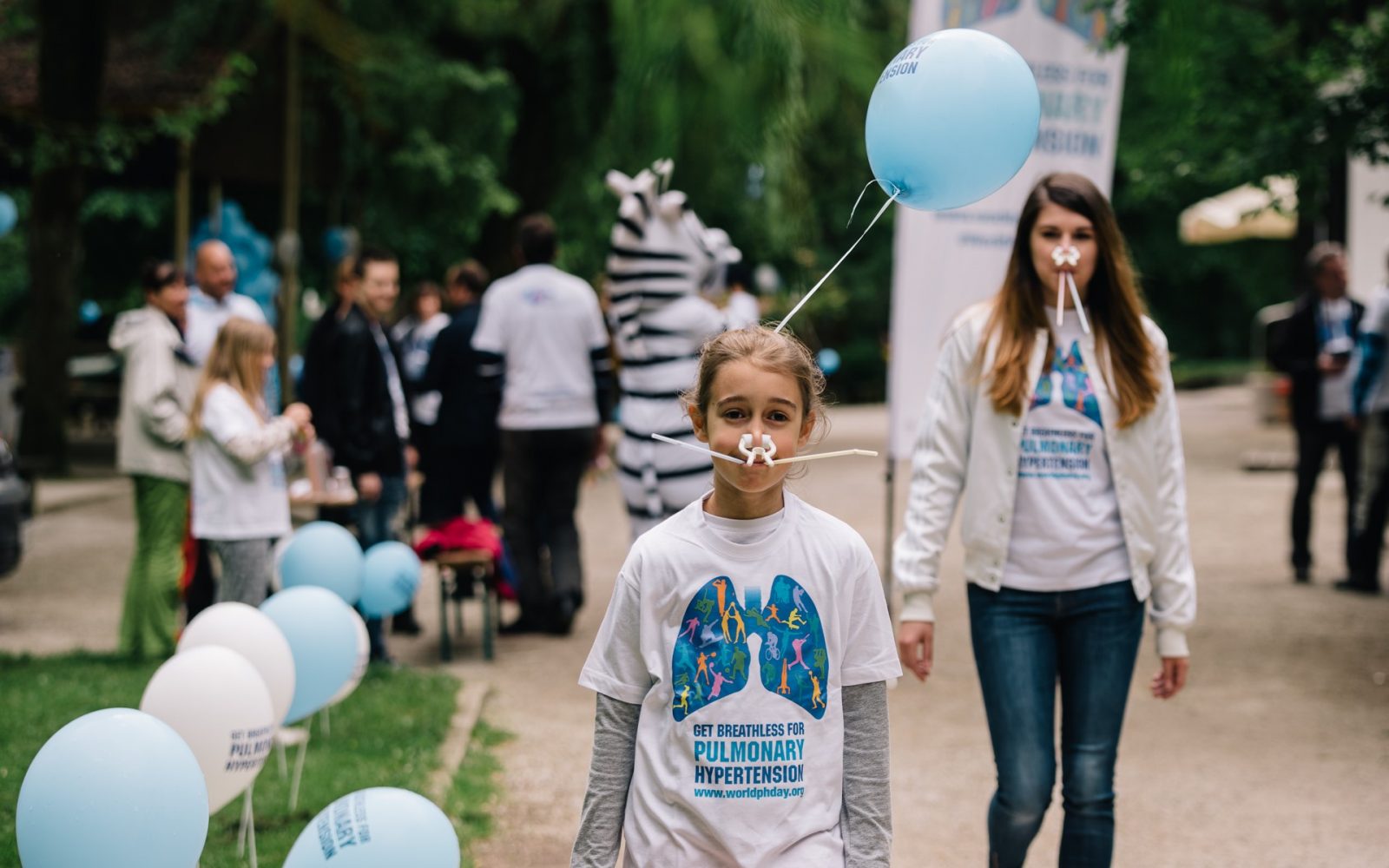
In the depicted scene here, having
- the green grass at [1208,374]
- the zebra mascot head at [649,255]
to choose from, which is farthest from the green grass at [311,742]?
the green grass at [1208,374]

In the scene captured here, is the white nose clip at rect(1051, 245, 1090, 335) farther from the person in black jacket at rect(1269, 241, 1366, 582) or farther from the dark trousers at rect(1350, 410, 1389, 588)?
the person in black jacket at rect(1269, 241, 1366, 582)

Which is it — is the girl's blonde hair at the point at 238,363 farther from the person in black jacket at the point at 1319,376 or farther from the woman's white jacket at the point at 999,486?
the person in black jacket at the point at 1319,376

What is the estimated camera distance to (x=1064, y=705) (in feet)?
12.9

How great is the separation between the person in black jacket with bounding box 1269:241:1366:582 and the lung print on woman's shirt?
27.3ft

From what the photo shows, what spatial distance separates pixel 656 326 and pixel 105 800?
16.0 ft

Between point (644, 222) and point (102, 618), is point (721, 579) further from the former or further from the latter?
point (102, 618)

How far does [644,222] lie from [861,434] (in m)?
14.9

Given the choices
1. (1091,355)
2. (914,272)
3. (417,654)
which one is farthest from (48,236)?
(1091,355)

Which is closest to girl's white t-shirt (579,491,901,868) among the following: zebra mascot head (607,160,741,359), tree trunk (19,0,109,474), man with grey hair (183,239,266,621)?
zebra mascot head (607,160,741,359)

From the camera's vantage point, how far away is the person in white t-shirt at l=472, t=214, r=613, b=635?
8.55 m

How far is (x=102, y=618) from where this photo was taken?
915 centimetres

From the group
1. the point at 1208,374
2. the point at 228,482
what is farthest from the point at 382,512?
the point at 1208,374

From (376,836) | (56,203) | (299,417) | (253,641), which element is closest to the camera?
(376,836)

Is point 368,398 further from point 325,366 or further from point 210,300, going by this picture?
point 210,300
